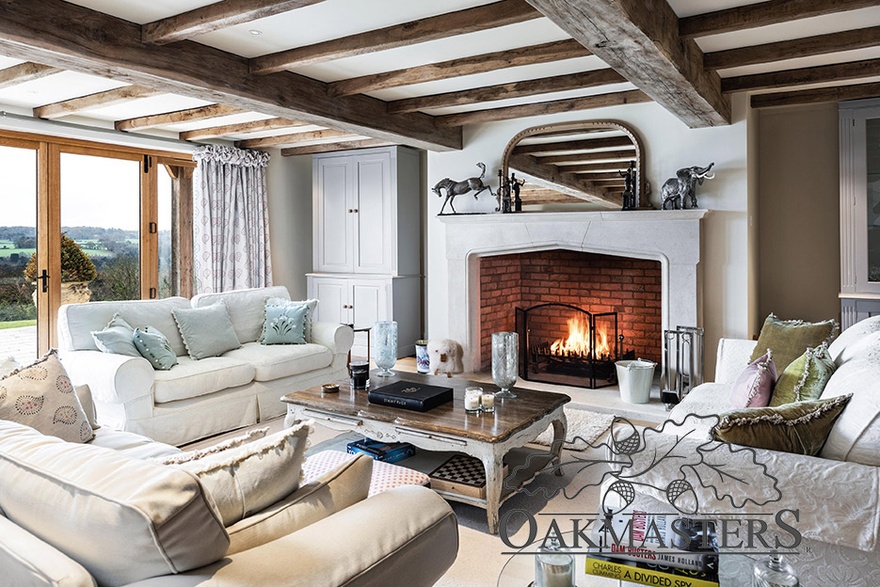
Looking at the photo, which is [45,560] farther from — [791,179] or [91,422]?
[791,179]

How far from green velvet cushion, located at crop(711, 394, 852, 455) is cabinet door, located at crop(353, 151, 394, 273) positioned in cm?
505

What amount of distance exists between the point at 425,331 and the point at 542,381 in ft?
7.05

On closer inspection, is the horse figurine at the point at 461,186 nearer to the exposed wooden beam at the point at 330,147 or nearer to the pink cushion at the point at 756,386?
the exposed wooden beam at the point at 330,147

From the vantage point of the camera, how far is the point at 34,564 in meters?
1.14

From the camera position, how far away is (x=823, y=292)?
207 inches

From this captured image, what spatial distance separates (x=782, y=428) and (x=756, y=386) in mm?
748

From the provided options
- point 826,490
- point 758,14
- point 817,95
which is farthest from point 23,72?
point 817,95

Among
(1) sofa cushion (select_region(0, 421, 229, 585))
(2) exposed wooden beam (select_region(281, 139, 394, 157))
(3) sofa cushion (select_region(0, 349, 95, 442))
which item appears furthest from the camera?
(2) exposed wooden beam (select_region(281, 139, 394, 157))

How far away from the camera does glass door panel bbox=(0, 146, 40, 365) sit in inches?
200

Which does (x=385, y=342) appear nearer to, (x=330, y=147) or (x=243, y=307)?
(x=243, y=307)

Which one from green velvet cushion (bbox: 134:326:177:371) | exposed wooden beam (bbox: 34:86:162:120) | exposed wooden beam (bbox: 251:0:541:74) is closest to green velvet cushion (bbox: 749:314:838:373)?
exposed wooden beam (bbox: 251:0:541:74)

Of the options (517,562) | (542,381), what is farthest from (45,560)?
(542,381)

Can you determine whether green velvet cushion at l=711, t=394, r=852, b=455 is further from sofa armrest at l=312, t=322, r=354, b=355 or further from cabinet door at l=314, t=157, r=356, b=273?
cabinet door at l=314, t=157, r=356, b=273

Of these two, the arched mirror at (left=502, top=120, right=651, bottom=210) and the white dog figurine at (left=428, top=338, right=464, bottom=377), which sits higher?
the arched mirror at (left=502, top=120, right=651, bottom=210)
